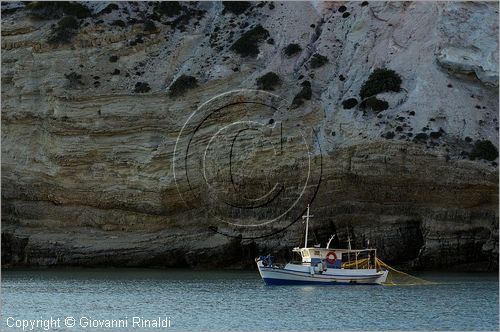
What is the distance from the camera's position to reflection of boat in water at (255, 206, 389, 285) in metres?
43.3

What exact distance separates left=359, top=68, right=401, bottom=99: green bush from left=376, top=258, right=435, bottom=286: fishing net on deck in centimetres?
867

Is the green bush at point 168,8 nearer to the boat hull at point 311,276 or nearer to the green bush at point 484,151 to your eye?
the green bush at point 484,151

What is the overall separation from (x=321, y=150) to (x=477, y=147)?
6775 millimetres

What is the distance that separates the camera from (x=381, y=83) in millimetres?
53562

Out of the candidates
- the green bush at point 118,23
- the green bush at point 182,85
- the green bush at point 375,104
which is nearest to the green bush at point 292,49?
the green bush at point 182,85

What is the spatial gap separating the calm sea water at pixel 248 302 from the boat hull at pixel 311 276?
0.59 meters

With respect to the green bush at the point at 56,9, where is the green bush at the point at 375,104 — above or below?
below

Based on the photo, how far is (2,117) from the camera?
185 ft

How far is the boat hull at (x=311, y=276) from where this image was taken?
43250 millimetres

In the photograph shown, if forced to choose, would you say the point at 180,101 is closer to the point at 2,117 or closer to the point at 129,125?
the point at 129,125

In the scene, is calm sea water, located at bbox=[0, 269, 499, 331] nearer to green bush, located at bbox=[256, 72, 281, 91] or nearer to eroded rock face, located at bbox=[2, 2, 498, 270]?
eroded rock face, located at bbox=[2, 2, 498, 270]

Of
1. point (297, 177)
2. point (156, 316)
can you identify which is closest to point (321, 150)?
point (297, 177)

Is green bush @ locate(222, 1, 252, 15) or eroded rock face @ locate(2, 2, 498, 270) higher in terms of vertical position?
green bush @ locate(222, 1, 252, 15)

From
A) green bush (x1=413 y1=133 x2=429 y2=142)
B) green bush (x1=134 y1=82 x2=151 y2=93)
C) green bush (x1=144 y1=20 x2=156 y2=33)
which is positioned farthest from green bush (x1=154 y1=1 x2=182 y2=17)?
green bush (x1=413 y1=133 x2=429 y2=142)
